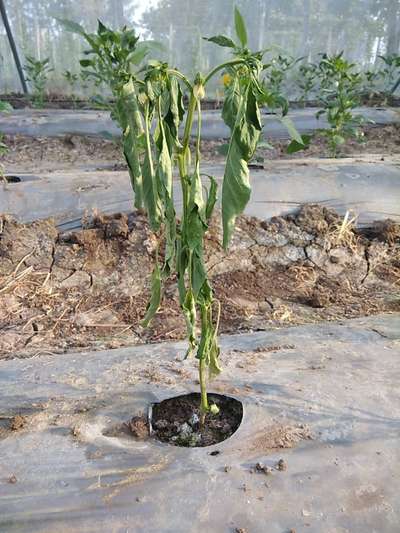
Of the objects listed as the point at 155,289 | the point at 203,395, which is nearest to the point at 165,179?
the point at 155,289

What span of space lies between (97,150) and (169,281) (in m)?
3.69

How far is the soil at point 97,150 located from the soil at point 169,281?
8.26 feet

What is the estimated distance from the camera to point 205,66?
9117 mm

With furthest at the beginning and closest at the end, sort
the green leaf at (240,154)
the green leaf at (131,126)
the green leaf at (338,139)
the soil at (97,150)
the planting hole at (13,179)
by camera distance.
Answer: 1. the soil at (97,150)
2. the green leaf at (338,139)
3. the planting hole at (13,179)
4. the green leaf at (131,126)
5. the green leaf at (240,154)

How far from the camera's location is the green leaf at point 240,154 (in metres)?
1.31

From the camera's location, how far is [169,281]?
3451 mm

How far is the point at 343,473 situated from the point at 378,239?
104 inches

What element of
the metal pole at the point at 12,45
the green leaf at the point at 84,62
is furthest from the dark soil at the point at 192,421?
the metal pole at the point at 12,45

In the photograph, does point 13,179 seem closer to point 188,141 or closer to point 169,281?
point 169,281

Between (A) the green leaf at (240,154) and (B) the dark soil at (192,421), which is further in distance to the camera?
(B) the dark soil at (192,421)

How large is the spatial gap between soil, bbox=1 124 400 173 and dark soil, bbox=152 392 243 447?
4.46 metres

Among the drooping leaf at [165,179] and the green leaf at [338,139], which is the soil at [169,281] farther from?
the drooping leaf at [165,179]

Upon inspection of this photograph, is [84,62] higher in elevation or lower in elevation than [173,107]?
higher

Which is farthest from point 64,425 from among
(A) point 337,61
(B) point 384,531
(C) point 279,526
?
(A) point 337,61
